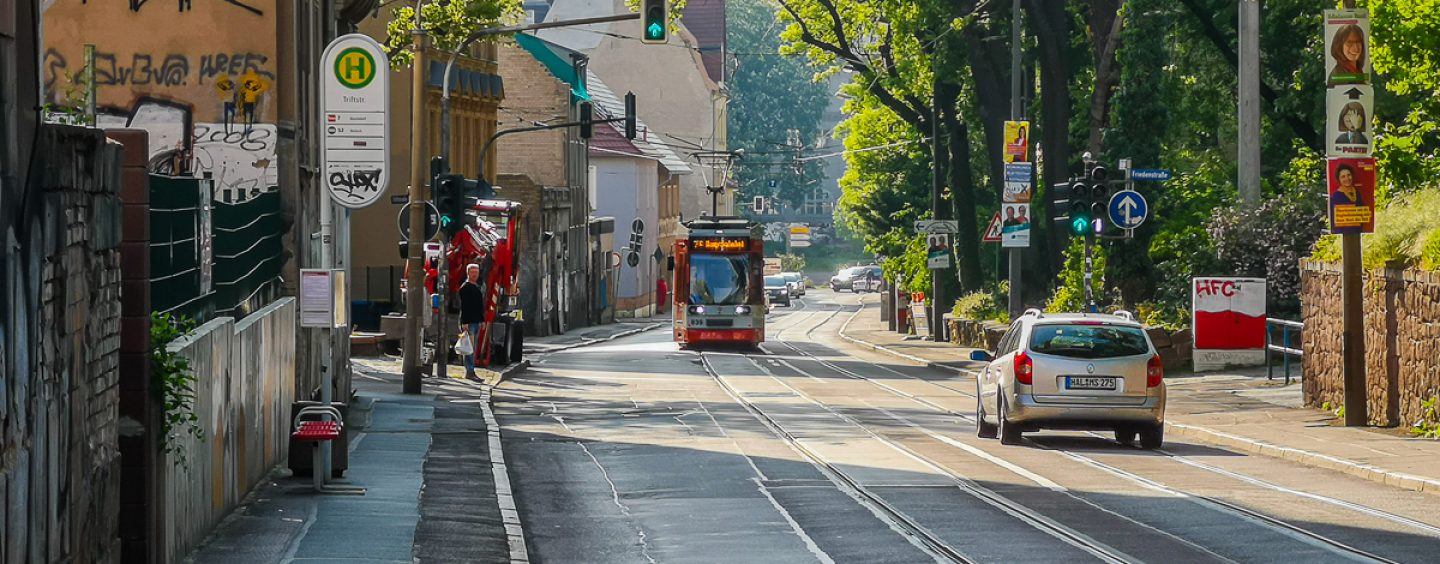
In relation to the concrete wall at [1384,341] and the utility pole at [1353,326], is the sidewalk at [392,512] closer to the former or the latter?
the utility pole at [1353,326]

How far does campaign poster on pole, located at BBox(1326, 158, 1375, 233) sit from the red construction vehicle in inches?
704

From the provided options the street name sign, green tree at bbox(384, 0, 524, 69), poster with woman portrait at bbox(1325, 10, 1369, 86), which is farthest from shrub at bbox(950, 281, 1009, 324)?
poster with woman portrait at bbox(1325, 10, 1369, 86)

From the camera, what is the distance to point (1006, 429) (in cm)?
2419

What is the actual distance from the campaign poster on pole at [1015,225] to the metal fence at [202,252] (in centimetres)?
2670

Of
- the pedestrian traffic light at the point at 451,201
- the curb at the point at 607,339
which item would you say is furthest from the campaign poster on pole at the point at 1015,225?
the pedestrian traffic light at the point at 451,201

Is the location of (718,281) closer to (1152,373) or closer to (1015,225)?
(1015,225)

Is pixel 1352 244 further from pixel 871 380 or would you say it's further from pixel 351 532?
pixel 871 380

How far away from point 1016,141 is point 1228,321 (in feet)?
36.0

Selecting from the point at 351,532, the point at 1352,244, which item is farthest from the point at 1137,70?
the point at 351,532

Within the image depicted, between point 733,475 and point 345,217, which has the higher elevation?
point 345,217

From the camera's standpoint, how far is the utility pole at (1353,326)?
80.6 feet

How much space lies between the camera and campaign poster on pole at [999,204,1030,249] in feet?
150

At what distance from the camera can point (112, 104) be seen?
23875 millimetres

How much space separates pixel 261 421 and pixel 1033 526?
256 inches
